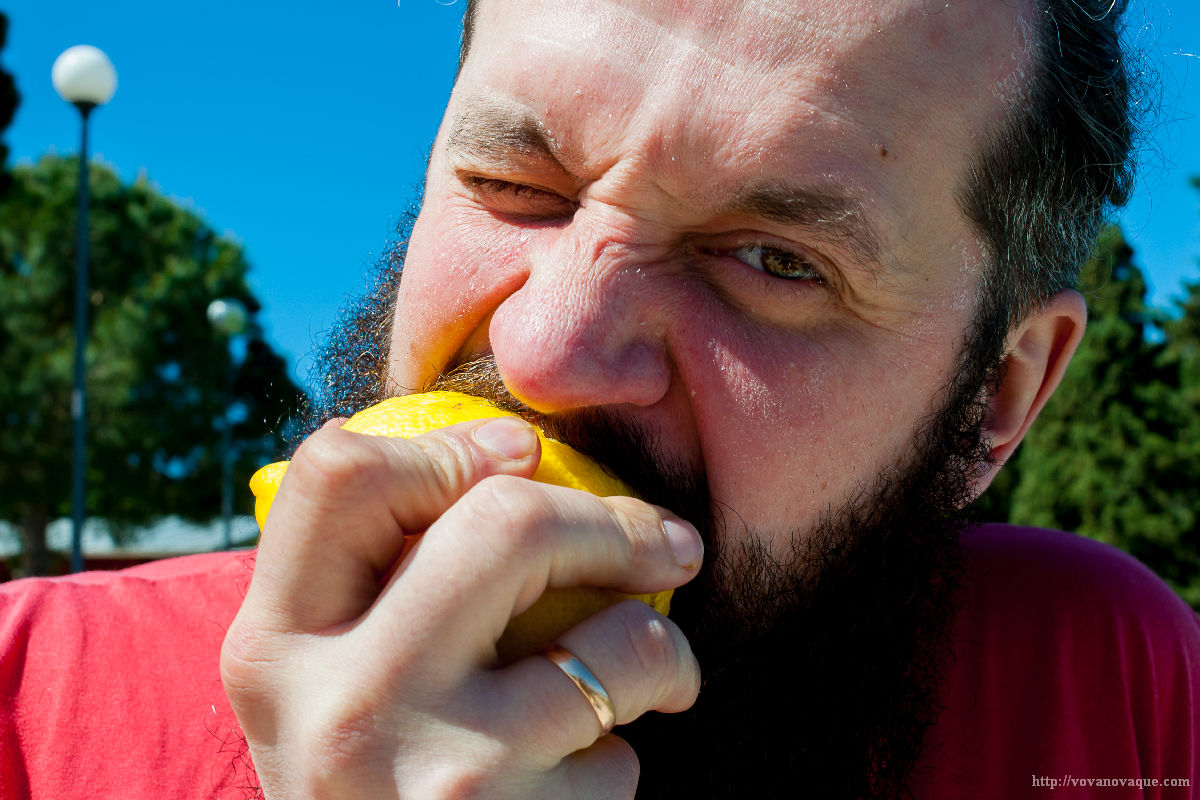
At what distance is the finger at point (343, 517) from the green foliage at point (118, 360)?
88.3 feet

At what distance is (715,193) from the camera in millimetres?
1528

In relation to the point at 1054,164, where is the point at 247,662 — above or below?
below

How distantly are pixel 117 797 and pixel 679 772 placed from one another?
1.09 metres

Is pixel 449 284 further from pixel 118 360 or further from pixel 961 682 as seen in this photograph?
pixel 118 360

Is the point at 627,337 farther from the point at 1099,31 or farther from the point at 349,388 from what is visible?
the point at 1099,31

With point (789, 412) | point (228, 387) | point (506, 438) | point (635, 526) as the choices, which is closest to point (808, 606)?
Result: point (789, 412)

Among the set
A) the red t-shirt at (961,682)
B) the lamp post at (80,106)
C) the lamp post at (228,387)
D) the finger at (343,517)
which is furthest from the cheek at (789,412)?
the lamp post at (228,387)

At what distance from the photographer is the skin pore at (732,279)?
59.9 inches

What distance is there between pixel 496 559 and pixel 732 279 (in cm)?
80

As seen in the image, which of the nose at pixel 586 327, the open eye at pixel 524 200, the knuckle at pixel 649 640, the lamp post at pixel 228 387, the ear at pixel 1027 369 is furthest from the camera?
the lamp post at pixel 228 387

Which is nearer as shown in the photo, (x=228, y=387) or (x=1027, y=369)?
(x=1027, y=369)

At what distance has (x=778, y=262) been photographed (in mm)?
1656

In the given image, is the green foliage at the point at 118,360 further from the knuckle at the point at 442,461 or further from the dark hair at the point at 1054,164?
the knuckle at the point at 442,461

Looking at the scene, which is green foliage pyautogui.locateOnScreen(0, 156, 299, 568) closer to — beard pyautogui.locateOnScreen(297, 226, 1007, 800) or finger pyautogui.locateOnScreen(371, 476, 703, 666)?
beard pyautogui.locateOnScreen(297, 226, 1007, 800)
